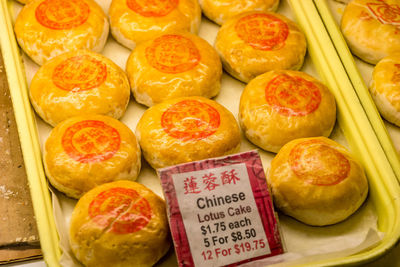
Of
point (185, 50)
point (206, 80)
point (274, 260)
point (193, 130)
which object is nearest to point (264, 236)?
point (274, 260)

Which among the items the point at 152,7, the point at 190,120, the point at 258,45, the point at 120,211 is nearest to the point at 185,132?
the point at 190,120

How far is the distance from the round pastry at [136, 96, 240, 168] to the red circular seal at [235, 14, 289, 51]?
0.42 metres

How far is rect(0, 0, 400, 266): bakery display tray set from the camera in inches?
66.0

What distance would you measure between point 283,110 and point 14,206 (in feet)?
→ 3.93

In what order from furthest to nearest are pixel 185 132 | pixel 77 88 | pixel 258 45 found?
1. pixel 258 45
2. pixel 77 88
3. pixel 185 132

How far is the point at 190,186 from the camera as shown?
1.62m

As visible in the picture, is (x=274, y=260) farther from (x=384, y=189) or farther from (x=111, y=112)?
(x=111, y=112)

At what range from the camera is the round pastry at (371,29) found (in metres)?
2.29

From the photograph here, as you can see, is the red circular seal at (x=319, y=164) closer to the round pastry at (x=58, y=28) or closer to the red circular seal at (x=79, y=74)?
the red circular seal at (x=79, y=74)

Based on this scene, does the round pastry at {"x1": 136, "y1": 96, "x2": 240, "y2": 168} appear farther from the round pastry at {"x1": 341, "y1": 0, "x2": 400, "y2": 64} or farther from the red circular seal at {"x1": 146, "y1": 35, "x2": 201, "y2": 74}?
the round pastry at {"x1": 341, "y1": 0, "x2": 400, "y2": 64}

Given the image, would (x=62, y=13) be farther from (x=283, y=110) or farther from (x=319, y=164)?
(x=319, y=164)

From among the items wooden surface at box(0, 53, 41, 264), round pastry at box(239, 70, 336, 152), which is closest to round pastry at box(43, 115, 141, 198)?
wooden surface at box(0, 53, 41, 264)

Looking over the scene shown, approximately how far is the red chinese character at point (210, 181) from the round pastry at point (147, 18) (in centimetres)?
91

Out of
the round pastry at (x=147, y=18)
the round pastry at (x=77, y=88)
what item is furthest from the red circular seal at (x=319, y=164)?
the round pastry at (x=147, y=18)
